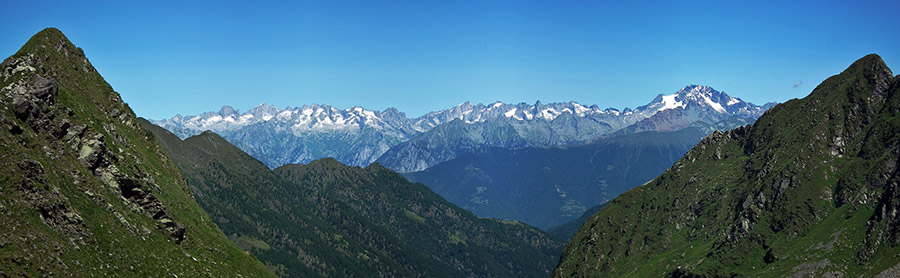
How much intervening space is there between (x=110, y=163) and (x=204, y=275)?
889 inches

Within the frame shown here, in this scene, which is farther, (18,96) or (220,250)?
(220,250)

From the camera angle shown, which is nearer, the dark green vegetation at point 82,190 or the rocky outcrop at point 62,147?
the dark green vegetation at point 82,190

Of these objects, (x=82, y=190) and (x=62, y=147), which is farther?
(x=62, y=147)

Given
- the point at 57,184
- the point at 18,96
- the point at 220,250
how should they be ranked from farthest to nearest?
the point at 220,250 < the point at 18,96 < the point at 57,184

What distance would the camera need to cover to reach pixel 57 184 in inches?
3327

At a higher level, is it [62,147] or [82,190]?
[62,147]

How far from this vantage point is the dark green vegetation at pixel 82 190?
74.4 m

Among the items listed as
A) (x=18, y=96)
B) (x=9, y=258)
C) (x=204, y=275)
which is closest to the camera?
(x=9, y=258)

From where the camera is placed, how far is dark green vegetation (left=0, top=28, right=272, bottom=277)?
2931 inches

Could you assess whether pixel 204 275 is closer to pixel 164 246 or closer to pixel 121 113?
pixel 164 246

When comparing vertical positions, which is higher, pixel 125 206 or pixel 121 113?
pixel 121 113

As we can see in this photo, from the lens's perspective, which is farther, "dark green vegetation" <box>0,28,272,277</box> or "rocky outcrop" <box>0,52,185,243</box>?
"rocky outcrop" <box>0,52,185,243</box>

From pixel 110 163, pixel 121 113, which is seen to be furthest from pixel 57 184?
pixel 121 113

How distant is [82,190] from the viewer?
89.8 metres
